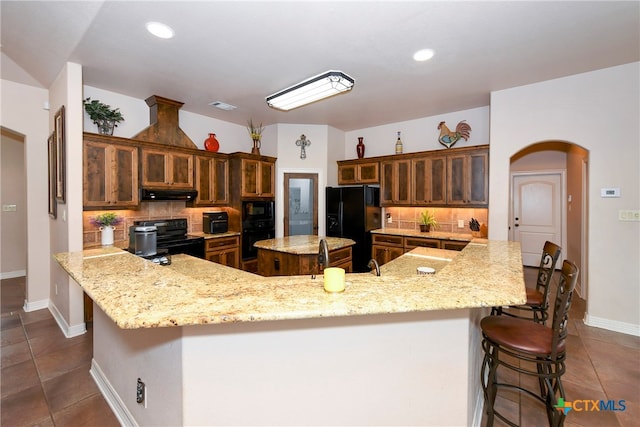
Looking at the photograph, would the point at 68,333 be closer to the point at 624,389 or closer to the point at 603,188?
the point at 624,389

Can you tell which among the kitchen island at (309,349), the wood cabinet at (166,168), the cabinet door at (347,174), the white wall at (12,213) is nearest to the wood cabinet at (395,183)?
the cabinet door at (347,174)

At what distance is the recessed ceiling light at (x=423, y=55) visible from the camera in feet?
8.93

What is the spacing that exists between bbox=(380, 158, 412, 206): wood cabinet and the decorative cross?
4.70 feet

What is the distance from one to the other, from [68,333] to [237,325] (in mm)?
3062

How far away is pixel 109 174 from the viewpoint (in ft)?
11.4

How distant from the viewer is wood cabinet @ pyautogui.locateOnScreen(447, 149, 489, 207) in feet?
13.7

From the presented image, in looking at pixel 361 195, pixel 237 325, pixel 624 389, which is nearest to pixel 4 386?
pixel 237 325

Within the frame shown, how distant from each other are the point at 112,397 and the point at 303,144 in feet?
14.3

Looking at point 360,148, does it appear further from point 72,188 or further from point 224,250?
point 72,188

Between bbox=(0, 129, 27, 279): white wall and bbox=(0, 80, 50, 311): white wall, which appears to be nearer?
bbox=(0, 80, 50, 311): white wall

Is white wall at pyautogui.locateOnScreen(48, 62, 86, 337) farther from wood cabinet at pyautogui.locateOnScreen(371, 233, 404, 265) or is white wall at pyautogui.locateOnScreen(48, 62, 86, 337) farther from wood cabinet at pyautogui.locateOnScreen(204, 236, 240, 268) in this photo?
wood cabinet at pyautogui.locateOnScreen(371, 233, 404, 265)

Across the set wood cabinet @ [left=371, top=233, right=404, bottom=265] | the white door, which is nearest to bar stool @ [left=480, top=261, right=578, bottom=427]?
wood cabinet @ [left=371, top=233, right=404, bottom=265]

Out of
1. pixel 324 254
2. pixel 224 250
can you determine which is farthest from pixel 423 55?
pixel 224 250

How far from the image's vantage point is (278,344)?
1.27 meters
